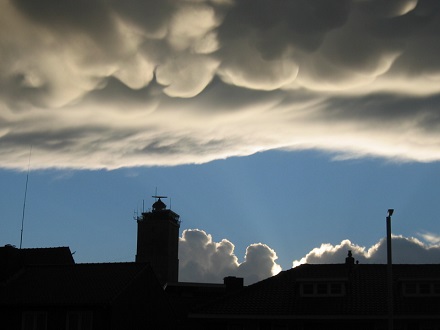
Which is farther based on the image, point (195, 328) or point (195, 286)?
point (195, 286)

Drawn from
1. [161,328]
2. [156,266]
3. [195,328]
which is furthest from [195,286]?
[156,266]

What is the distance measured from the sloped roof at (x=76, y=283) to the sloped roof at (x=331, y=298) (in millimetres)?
10092

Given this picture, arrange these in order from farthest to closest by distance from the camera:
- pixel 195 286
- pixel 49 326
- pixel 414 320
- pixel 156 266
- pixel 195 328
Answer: pixel 156 266 → pixel 195 286 → pixel 195 328 → pixel 49 326 → pixel 414 320

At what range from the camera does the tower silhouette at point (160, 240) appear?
147 m

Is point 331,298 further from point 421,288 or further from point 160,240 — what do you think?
point 160,240

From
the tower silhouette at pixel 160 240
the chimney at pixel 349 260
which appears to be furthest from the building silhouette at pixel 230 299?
the tower silhouette at pixel 160 240

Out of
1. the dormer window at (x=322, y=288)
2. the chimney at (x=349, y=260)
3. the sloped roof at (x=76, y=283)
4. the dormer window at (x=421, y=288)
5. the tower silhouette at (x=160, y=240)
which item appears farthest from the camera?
the tower silhouette at (x=160, y=240)

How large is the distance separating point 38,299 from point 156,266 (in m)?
88.2

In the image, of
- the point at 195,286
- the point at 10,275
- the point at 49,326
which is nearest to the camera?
the point at 49,326

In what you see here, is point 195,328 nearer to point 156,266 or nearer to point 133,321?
point 133,321

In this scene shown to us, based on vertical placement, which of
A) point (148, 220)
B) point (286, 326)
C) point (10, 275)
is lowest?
point (286, 326)

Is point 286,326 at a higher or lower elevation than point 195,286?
lower

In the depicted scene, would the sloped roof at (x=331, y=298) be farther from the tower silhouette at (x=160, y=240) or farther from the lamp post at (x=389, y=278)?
the tower silhouette at (x=160, y=240)

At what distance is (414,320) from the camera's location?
49281mm
